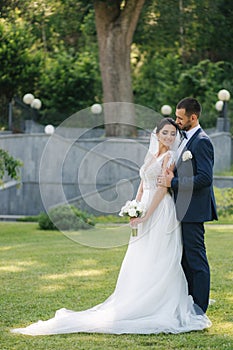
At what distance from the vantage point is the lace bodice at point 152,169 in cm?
682

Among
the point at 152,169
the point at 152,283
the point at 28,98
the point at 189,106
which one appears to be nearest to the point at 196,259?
the point at 152,283

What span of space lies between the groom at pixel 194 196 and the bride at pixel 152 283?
82mm

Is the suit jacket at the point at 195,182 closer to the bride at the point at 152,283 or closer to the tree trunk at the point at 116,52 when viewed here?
the bride at the point at 152,283

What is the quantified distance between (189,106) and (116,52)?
16.6 meters

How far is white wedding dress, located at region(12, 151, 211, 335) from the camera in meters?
6.47

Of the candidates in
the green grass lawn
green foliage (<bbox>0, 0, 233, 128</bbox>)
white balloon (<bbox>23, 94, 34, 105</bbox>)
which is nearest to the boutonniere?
the green grass lawn

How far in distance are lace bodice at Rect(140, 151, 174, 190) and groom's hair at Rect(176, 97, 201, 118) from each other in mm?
373

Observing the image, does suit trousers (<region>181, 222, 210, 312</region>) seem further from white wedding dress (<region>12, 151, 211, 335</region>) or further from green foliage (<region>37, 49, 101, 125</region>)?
green foliage (<region>37, 49, 101, 125</region>)

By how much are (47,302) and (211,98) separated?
72.8 feet

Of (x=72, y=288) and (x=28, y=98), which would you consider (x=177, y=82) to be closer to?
(x=28, y=98)

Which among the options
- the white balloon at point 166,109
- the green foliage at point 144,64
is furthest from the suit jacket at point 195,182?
the green foliage at point 144,64

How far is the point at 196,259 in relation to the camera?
677 cm

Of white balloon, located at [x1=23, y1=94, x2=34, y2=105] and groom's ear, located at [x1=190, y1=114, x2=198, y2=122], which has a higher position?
white balloon, located at [x1=23, y1=94, x2=34, y2=105]

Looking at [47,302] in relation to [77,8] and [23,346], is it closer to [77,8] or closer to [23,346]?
[23,346]
